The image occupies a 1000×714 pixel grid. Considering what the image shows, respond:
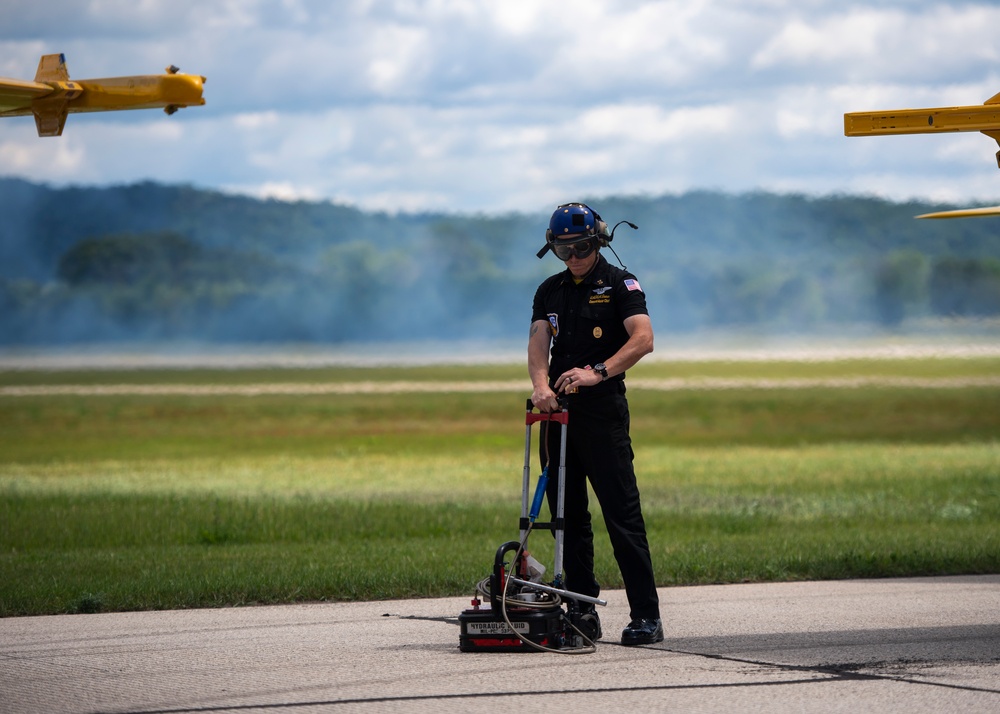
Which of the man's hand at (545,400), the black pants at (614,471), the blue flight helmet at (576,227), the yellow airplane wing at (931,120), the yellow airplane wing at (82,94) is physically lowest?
the black pants at (614,471)

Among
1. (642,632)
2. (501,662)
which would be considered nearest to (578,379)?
(642,632)

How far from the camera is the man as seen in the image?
7703mm

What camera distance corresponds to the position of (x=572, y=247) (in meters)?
7.83

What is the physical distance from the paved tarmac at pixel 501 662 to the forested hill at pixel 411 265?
72.9 ft

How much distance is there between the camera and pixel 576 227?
7789mm

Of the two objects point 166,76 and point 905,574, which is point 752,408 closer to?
point 905,574

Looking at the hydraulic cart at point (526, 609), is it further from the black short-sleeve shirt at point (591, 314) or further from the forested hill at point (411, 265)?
the forested hill at point (411, 265)

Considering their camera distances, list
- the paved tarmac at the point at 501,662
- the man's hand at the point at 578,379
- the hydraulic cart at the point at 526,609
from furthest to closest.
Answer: the man's hand at the point at 578,379
the hydraulic cart at the point at 526,609
the paved tarmac at the point at 501,662

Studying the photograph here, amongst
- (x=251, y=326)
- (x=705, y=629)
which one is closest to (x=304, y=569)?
(x=705, y=629)

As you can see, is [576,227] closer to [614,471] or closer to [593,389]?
[593,389]

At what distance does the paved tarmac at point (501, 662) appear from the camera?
20.5 ft

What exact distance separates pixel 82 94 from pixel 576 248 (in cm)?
383

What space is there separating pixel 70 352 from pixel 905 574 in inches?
983

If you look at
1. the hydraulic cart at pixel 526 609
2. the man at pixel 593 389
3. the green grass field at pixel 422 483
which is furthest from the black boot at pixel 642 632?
the green grass field at pixel 422 483
